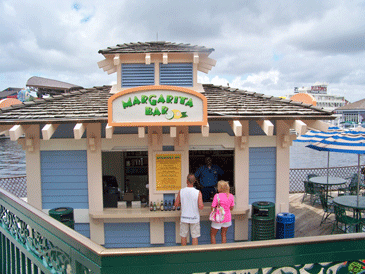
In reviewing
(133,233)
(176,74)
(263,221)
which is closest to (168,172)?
(133,233)

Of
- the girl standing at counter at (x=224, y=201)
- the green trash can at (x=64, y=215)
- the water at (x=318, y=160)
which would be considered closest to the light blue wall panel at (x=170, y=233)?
the girl standing at counter at (x=224, y=201)

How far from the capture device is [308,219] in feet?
26.5

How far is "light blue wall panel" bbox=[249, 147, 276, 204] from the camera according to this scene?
6309 millimetres

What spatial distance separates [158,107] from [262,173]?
3008 mm

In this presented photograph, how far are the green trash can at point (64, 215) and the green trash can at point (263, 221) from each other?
13.1 feet

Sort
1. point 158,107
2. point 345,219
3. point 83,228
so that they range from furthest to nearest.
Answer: point 345,219 → point 83,228 → point 158,107

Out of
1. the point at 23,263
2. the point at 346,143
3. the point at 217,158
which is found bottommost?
the point at 23,263

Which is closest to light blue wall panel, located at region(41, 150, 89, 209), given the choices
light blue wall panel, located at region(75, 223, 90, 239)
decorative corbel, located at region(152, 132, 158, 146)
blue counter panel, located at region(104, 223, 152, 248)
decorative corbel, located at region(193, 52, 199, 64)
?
light blue wall panel, located at region(75, 223, 90, 239)

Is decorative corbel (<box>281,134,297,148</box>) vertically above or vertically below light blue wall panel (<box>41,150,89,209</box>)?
above

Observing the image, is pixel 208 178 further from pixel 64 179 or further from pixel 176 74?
pixel 64 179

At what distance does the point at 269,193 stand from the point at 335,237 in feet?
15.8

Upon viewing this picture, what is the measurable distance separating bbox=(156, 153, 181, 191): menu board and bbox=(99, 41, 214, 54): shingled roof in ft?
9.23

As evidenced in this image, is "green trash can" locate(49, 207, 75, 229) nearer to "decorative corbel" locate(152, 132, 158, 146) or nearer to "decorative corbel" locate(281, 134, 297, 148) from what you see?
"decorative corbel" locate(152, 132, 158, 146)

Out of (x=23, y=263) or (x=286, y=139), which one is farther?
(x=286, y=139)
